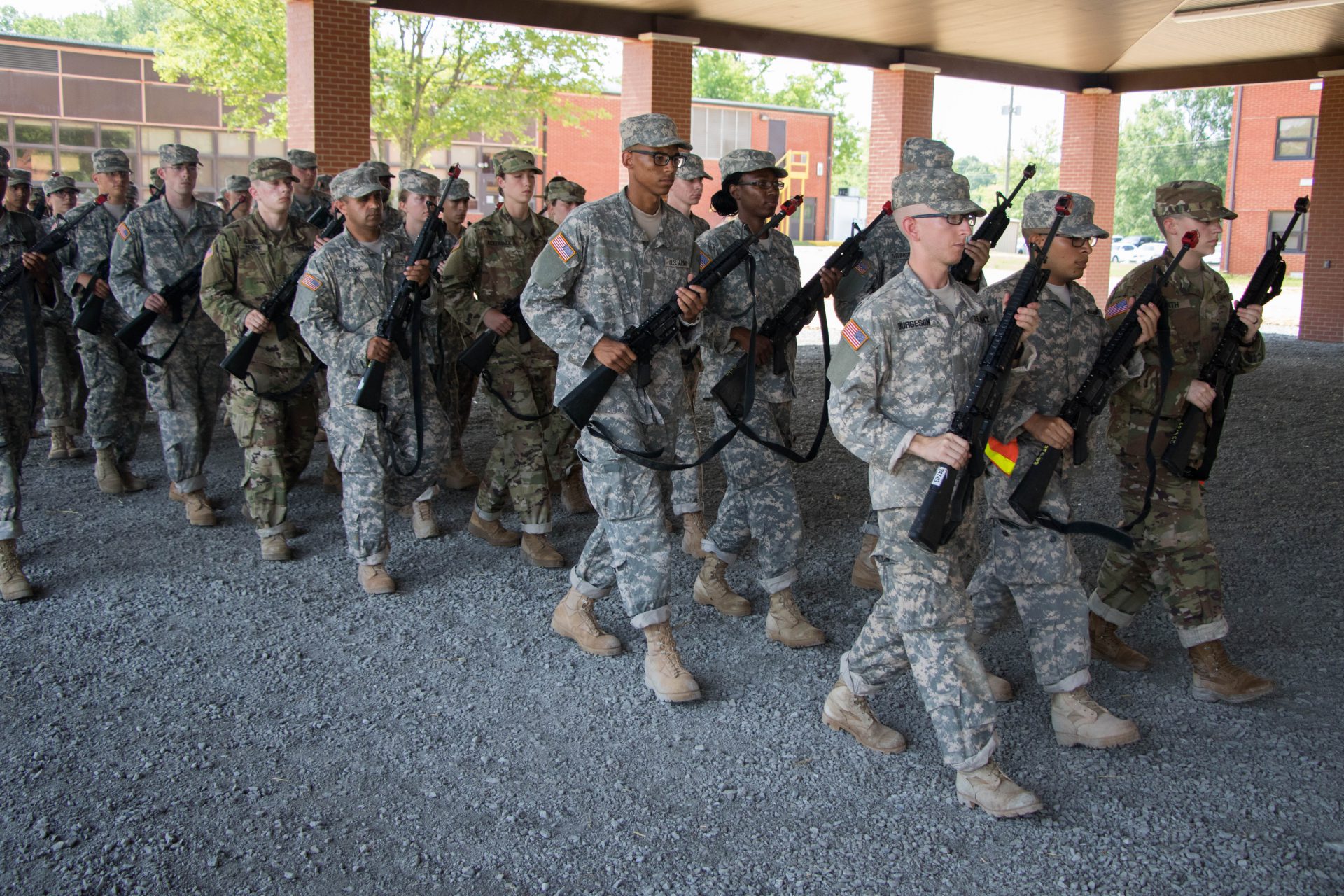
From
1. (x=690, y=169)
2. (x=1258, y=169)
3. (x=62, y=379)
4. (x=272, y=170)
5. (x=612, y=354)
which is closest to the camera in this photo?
(x=612, y=354)

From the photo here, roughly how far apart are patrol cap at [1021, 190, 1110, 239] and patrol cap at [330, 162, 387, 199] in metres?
3.08

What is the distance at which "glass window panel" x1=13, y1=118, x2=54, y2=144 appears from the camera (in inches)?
1149

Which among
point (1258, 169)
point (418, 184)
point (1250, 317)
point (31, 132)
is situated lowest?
point (1250, 317)

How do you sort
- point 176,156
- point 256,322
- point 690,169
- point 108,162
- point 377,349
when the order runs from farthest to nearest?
point 108,162
point 690,169
point 176,156
point 256,322
point 377,349

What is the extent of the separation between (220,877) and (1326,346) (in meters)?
18.6

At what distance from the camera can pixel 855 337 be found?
3.41 m

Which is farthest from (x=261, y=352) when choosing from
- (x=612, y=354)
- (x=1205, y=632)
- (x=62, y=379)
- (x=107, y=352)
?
(x=1205, y=632)

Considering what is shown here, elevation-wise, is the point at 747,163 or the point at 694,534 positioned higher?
the point at 747,163

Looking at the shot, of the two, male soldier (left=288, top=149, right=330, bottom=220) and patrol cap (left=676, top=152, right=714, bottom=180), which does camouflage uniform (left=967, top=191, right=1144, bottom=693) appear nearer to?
patrol cap (left=676, top=152, right=714, bottom=180)

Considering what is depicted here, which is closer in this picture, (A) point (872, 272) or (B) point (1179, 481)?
(B) point (1179, 481)

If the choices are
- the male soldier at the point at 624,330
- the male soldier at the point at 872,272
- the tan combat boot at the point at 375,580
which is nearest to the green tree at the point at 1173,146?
the male soldier at the point at 872,272

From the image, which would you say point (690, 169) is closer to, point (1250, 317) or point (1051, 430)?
point (1250, 317)

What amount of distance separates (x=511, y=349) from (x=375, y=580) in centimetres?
150

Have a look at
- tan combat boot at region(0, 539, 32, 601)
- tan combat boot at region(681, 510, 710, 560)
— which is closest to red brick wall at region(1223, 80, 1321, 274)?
tan combat boot at region(681, 510, 710, 560)
